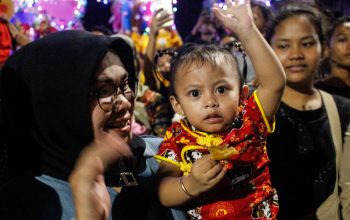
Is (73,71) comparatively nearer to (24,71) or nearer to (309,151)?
(24,71)

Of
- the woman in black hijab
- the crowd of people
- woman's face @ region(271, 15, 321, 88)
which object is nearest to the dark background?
woman's face @ region(271, 15, 321, 88)

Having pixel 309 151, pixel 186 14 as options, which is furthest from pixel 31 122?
pixel 186 14

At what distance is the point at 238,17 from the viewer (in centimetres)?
210

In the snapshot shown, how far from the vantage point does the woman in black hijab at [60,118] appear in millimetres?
1907

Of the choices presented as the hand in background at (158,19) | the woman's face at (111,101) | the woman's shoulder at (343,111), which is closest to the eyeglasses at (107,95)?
the woman's face at (111,101)

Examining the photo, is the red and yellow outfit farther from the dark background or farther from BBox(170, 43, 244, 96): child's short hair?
the dark background

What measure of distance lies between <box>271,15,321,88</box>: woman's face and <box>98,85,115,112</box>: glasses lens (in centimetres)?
133

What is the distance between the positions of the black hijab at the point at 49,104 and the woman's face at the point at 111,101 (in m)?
0.08

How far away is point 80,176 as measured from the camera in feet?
5.13

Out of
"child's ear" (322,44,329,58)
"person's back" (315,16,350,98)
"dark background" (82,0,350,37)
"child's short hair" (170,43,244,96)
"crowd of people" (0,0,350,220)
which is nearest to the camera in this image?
"crowd of people" (0,0,350,220)

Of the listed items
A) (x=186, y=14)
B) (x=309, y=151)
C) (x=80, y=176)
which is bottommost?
(x=186, y=14)

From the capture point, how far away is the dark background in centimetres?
816

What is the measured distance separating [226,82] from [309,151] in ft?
2.75

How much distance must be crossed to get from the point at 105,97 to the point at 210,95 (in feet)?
1.61
